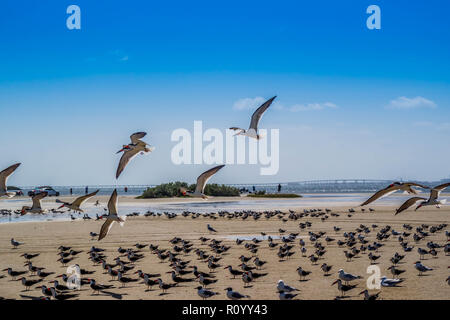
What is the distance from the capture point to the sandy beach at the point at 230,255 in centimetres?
1341

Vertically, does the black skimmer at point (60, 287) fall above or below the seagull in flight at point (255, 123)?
below

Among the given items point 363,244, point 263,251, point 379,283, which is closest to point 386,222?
point 363,244

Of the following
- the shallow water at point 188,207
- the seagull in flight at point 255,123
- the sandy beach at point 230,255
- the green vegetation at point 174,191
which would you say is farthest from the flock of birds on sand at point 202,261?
the green vegetation at point 174,191

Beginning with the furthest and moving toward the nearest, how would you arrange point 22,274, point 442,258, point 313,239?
point 313,239 → point 442,258 → point 22,274

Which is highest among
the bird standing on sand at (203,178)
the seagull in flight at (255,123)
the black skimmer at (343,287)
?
the seagull in flight at (255,123)

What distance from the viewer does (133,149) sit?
42.3 feet

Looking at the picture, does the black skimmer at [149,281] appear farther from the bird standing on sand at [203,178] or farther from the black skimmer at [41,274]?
the black skimmer at [41,274]

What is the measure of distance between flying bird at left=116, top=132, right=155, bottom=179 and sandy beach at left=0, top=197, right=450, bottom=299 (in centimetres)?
404

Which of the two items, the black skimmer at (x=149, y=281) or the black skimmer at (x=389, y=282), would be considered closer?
the black skimmer at (x=389, y=282)

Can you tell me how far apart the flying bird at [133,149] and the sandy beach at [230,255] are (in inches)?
159

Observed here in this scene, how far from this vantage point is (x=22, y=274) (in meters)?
16.2

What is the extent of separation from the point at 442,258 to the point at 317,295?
7.92 metres

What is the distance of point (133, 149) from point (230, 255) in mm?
8409
